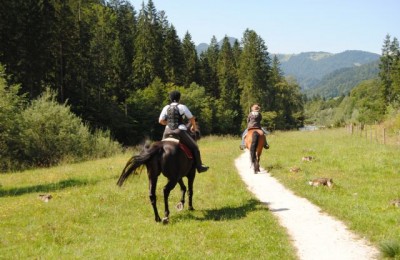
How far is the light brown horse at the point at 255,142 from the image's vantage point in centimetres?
1820

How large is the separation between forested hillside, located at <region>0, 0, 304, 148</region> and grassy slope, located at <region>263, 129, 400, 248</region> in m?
23.6

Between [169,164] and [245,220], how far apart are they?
2543 millimetres

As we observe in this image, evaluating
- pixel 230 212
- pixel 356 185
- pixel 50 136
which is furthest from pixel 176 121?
pixel 50 136

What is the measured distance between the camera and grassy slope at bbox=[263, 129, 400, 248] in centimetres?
947

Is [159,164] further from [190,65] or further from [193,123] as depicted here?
[190,65]

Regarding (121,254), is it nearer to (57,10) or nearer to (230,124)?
(57,10)

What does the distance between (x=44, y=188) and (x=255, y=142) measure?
9728 millimetres

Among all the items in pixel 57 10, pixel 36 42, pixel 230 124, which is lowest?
pixel 230 124

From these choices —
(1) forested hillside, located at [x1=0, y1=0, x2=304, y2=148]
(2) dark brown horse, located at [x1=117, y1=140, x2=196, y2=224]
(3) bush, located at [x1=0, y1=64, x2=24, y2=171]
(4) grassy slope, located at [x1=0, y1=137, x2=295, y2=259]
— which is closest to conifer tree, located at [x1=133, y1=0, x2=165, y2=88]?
(1) forested hillside, located at [x1=0, y1=0, x2=304, y2=148]

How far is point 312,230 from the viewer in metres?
9.49

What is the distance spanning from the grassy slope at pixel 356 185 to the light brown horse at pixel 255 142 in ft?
3.39

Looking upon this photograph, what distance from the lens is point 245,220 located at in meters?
10.5

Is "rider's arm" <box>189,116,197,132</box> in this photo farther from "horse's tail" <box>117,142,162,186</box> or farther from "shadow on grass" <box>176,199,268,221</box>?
"shadow on grass" <box>176,199,268,221</box>

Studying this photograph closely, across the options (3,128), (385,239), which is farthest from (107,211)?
(3,128)
